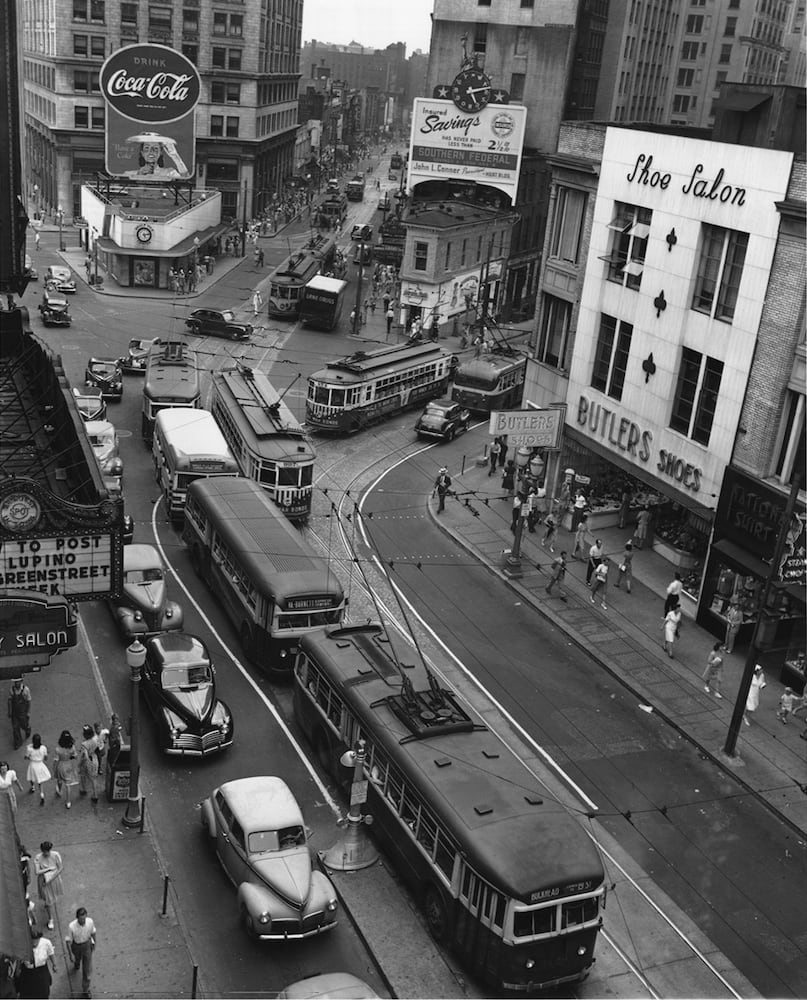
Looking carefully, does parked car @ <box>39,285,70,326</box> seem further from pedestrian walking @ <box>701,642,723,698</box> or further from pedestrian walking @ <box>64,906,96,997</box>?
pedestrian walking @ <box>64,906,96,997</box>

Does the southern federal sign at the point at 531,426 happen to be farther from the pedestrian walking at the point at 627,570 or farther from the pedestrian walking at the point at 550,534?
the pedestrian walking at the point at 627,570

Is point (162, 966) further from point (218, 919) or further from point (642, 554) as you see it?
point (642, 554)

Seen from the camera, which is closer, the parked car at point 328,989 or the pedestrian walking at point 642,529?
the parked car at point 328,989

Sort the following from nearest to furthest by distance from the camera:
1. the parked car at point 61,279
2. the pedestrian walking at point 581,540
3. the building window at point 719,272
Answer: the building window at point 719,272, the pedestrian walking at point 581,540, the parked car at point 61,279

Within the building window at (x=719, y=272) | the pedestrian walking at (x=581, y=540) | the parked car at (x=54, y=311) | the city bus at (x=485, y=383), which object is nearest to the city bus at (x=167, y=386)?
the city bus at (x=485, y=383)

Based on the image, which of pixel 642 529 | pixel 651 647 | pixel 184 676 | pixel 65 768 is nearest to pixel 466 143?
pixel 642 529

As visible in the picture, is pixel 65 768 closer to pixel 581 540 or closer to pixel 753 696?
pixel 753 696
